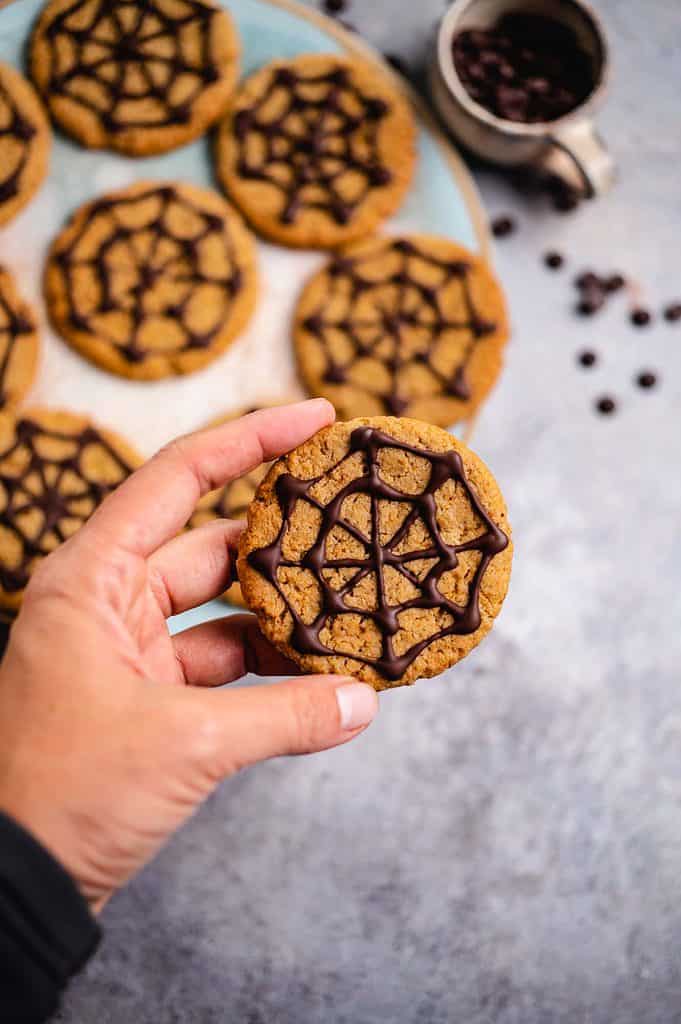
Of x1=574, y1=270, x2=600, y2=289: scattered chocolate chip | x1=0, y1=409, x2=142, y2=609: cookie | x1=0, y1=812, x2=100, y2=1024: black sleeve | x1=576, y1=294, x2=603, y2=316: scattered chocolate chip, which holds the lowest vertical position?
x1=576, y1=294, x2=603, y2=316: scattered chocolate chip

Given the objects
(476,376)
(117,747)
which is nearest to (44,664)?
(117,747)

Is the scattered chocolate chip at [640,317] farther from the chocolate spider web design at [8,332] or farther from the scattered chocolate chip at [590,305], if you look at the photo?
the chocolate spider web design at [8,332]

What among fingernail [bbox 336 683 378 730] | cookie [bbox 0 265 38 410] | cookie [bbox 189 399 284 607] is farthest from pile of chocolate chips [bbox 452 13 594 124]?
fingernail [bbox 336 683 378 730]

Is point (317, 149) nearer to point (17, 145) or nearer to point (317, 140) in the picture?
point (317, 140)

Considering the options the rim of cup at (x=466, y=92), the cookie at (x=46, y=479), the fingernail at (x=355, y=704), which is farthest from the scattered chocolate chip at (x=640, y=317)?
the fingernail at (x=355, y=704)

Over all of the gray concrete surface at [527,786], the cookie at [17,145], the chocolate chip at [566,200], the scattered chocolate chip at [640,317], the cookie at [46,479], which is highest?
the cookie at [17,145]

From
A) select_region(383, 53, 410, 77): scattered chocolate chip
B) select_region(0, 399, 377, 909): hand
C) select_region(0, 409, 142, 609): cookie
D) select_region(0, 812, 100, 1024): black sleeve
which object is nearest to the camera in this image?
select_region(0, 812, 100, 1024): black sleeve

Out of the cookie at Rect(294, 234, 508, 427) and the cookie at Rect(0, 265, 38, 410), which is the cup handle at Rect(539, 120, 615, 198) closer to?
the cookie at Rect(294, 234, 508, 427)
